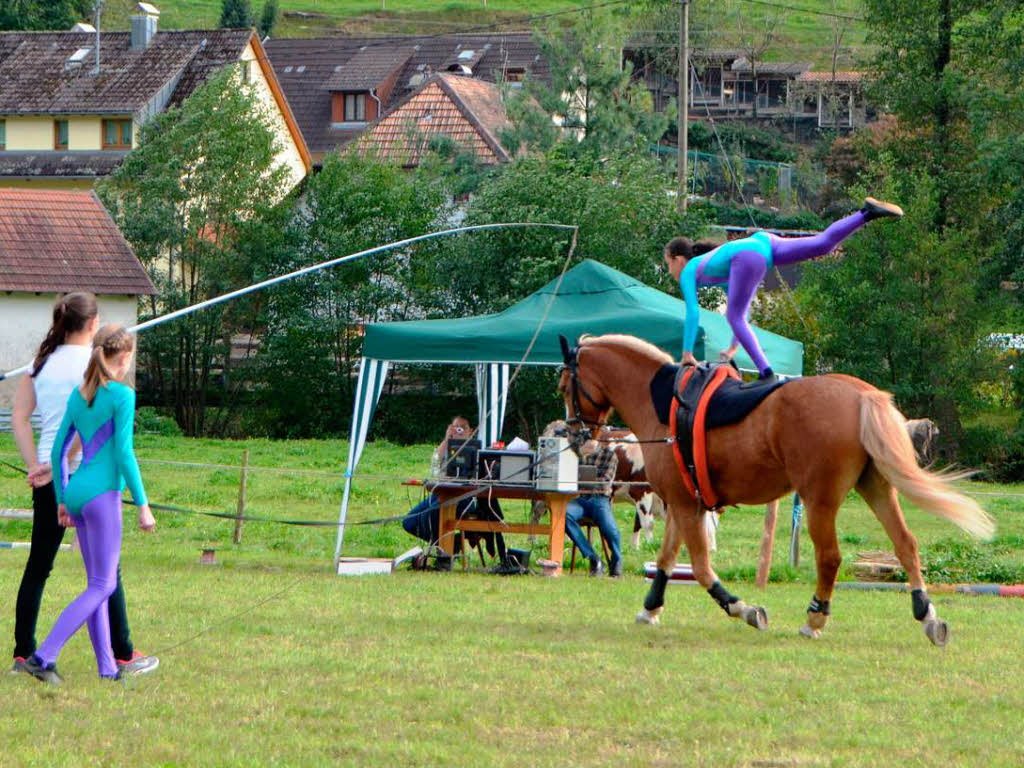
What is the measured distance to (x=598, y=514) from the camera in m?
14.3

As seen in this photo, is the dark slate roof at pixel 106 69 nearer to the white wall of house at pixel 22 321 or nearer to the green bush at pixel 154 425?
the white wall of house at pixel 22 321

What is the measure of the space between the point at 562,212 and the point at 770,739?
26.2 meters

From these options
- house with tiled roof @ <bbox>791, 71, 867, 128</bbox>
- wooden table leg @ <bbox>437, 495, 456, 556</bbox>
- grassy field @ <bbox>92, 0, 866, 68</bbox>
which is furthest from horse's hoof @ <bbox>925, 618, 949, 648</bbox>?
grassy field @ <bbox>92, 0, 866, 68</bbox>

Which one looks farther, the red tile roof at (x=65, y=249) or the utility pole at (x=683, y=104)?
the red tile roof at (x=65, y=249)

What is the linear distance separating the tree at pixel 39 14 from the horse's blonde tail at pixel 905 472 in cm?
6691

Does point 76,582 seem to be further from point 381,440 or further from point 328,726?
point 381,440

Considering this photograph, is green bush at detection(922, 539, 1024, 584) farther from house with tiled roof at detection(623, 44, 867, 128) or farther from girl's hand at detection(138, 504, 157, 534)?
house with tiled roof at detection(623, 44, 867, 128)

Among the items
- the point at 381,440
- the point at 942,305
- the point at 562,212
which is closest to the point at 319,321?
the point at 381,440

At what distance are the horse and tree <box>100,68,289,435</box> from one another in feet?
91.4

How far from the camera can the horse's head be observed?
36.2ft

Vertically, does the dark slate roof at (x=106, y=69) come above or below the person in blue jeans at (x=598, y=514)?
above

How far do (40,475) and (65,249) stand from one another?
98.5ft

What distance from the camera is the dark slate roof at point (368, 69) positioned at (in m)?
68.4

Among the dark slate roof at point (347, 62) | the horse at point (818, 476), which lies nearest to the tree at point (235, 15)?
the dark slate roof at point (347, 62)
